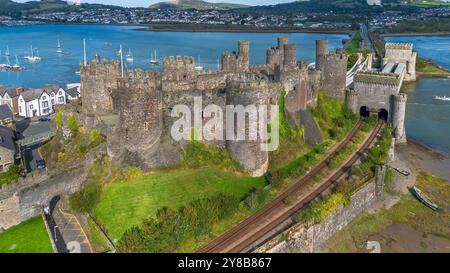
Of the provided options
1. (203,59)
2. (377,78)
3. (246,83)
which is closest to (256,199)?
(246,83)

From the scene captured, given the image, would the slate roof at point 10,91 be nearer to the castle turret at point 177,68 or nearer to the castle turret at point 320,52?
the castle turret at point 177,68

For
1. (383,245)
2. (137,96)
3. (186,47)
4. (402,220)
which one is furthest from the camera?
(186,47)

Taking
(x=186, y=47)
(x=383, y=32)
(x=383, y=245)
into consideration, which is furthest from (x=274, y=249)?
(x=383, y=32)

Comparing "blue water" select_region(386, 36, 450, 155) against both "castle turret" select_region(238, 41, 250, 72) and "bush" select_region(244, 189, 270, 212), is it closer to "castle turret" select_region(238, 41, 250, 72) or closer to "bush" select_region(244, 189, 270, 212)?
"castle turret" select_region(238, 41, 250, 72)

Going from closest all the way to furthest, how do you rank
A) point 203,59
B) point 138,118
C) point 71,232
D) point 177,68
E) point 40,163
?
point 71,232, point 138,118, point 40,163, point 177,68, point 203,59

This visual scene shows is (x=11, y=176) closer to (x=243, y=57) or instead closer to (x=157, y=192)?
(x=157, y=192)

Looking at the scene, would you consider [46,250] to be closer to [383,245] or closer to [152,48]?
[383,245]
